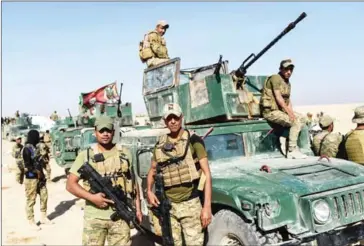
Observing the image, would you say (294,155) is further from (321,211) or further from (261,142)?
(321,211)

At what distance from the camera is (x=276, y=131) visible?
17.5 ft

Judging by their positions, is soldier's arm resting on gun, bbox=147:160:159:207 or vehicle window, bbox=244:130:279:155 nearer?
soldier's arm resting on gun, bbox=147:160:159:207

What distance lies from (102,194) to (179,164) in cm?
72

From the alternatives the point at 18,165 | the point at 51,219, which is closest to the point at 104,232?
the point at 51,219

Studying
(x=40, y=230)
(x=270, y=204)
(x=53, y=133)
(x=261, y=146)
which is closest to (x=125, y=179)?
(x=270, y=204)

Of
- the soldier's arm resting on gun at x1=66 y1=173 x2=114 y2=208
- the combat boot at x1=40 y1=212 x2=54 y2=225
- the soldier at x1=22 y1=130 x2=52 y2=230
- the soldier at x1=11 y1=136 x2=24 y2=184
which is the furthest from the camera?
the soldier at x1=11 y1=136 x2=24 y2=184

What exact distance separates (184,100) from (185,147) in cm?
281

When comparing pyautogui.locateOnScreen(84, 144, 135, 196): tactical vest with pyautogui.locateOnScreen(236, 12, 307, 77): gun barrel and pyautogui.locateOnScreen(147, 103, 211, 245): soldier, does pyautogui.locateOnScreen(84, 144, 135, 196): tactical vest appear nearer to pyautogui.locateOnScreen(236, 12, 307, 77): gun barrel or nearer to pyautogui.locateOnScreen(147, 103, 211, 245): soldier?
pyautogui.locateOnScreen(147, 103, 211, 245): soldier

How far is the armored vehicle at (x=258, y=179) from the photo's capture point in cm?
361

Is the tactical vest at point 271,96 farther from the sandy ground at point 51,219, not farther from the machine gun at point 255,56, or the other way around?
the sandy ground at point 51,219

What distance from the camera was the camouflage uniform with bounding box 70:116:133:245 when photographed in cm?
341

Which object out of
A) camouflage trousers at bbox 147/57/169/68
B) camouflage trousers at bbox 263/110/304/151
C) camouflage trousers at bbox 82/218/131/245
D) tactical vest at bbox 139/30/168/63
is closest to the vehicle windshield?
camouflage trousers at bbox 263/110/304/151

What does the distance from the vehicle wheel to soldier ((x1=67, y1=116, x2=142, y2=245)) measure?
89cm

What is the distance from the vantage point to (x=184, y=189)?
3582 mm
